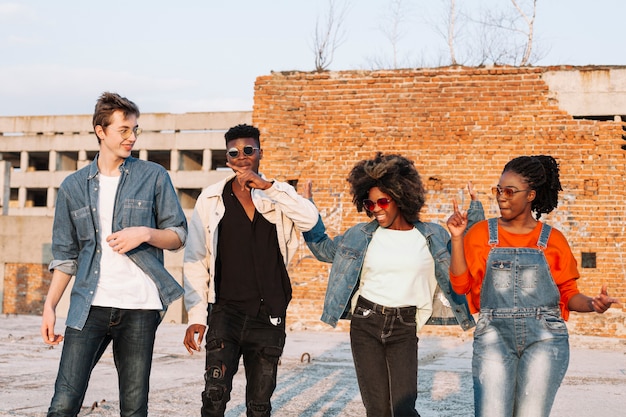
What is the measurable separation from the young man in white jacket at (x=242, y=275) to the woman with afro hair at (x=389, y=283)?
1.12 ft

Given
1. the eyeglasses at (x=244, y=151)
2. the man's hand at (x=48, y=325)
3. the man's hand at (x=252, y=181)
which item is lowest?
the man's hand at (x=48, y=325)

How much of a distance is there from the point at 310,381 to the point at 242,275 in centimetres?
404

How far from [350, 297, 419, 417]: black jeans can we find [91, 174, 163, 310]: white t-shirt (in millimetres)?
1088

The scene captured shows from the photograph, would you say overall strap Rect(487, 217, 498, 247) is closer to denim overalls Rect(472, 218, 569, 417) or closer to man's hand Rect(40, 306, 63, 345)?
denim overalls Rect(472, 218, 569, 417)

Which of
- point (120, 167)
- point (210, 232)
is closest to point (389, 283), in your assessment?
point (210, 232)

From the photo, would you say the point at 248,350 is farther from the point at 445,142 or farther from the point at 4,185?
the point at 4,185

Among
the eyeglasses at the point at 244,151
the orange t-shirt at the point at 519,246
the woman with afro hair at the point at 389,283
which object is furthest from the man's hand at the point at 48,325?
the orange t-shirt at the point at 519,246

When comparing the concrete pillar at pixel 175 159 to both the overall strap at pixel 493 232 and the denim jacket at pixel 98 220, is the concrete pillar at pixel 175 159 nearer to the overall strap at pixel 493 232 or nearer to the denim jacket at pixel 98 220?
the denim jacket at pixel 98 220

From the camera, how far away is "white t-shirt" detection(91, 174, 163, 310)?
12.9 ft

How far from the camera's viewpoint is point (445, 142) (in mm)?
13758

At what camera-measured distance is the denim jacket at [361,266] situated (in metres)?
4.41

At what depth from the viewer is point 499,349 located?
A: 12.4ft

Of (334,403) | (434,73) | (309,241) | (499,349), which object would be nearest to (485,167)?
(434,73)

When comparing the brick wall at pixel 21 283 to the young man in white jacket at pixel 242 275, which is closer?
the young man in white jacket at pixel 242 275
